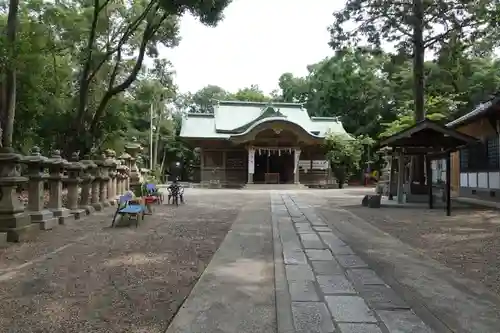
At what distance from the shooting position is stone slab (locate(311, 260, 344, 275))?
16.9 feet

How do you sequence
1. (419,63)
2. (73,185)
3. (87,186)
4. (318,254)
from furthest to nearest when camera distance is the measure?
(419,63) < (87,186) < (73,185) < (318,254)

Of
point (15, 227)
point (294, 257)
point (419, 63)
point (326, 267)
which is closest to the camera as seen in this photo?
point (326, 267)

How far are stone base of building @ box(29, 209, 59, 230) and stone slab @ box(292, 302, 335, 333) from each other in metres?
6.40

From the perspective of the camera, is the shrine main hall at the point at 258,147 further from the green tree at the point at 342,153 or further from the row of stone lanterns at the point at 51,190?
the row of stone lanterns at the point at 51,190

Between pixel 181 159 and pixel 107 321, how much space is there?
130 feet

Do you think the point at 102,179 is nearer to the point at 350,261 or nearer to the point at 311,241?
the point at 311,241

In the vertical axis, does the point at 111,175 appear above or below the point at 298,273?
above

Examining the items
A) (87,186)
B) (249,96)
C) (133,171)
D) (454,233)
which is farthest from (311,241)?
(249,96)

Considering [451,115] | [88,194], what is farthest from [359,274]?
[451,115]

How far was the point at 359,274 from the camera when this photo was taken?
16.7ft

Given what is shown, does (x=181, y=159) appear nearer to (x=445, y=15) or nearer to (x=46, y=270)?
(x=445, y=15)

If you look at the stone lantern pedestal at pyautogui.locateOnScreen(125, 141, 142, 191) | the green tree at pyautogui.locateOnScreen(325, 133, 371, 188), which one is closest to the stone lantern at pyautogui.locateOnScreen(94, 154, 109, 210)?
the stone lantern pedestal at pyautogui.locateOnScreen(125, 141, 142, 191)

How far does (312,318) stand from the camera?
11.7ft

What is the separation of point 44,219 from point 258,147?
20.7 meters
